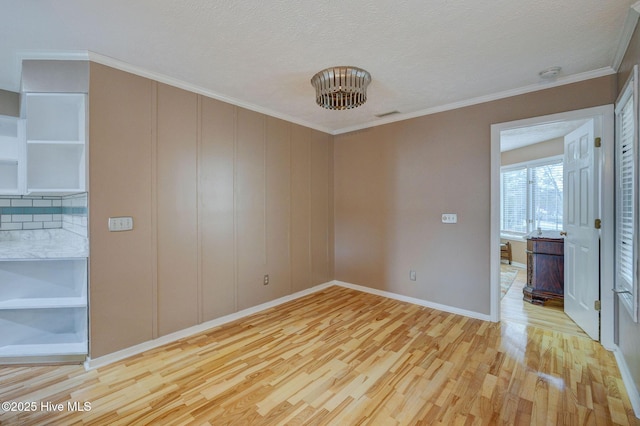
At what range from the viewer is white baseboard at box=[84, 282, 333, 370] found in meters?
2.31

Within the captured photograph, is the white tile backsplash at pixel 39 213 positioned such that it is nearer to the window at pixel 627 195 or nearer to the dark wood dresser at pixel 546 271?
the window at pixel 627 195

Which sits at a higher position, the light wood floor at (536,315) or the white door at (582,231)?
the white door at (582,231)

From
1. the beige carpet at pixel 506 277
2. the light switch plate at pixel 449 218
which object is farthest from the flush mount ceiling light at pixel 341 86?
the beige carpet at pixel 506 277

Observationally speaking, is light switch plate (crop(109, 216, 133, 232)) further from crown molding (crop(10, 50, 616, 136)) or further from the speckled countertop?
crown molding (crop(10, 50, 616, 136))

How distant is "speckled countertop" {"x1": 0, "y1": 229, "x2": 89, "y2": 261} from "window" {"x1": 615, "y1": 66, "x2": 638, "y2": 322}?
395 cm

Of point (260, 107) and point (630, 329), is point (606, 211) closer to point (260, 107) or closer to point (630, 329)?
point (630, 329)

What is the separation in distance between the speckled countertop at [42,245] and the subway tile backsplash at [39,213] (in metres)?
0.07

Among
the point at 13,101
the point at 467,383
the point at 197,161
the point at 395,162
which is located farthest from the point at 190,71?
the point at 467,383

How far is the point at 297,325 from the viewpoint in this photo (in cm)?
310

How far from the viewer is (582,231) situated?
295 centimetres

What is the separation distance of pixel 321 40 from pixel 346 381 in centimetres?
256

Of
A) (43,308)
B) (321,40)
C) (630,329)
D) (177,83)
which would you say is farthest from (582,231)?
(43,308)

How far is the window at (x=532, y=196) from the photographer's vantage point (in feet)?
17.5

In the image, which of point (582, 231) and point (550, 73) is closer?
point (550, 73)
